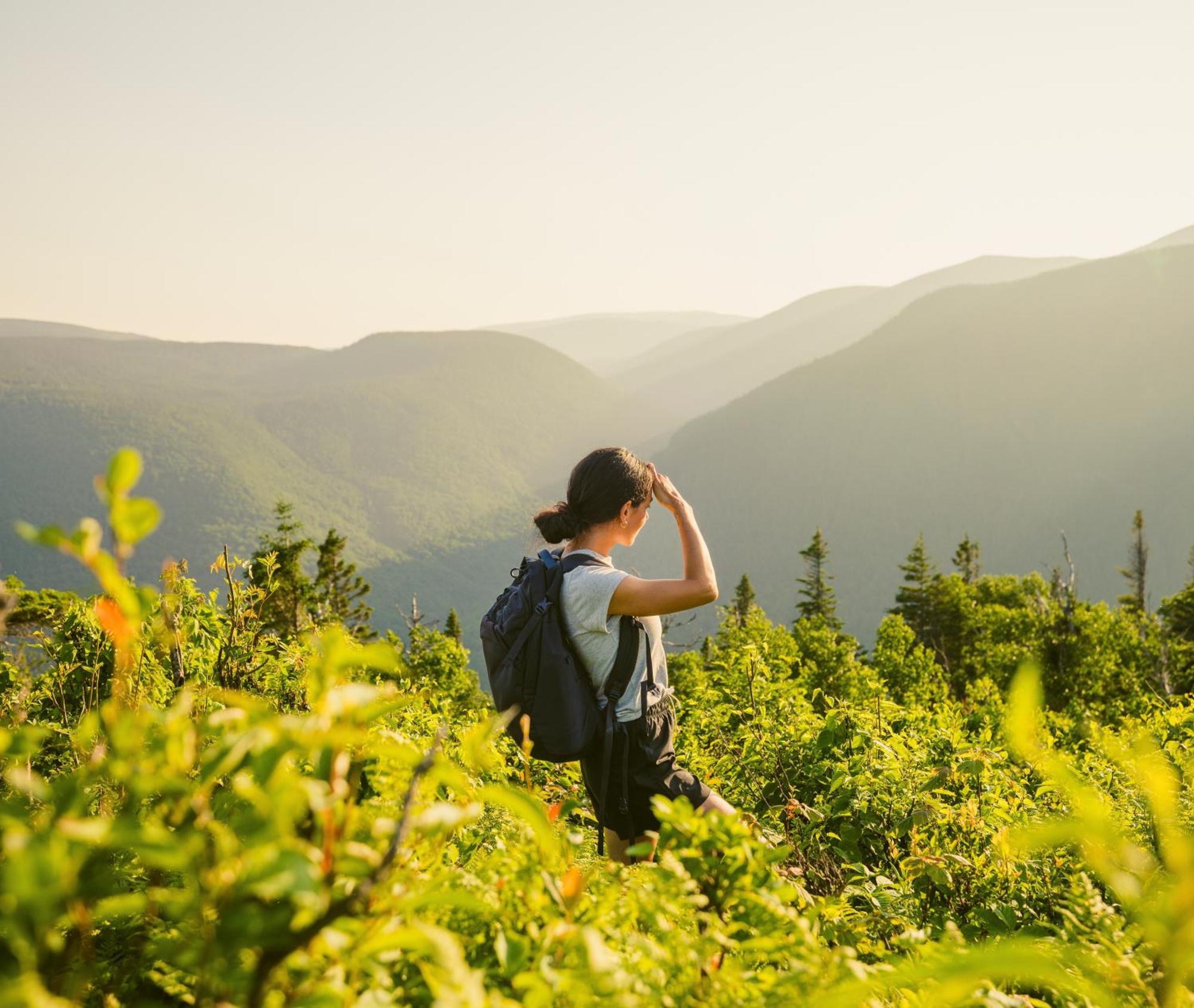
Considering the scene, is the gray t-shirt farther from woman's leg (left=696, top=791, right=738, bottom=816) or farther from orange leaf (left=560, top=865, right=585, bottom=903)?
orange leaf (left=560, top=865, right=585, bottom=903)

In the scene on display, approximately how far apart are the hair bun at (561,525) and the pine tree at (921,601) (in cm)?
4698

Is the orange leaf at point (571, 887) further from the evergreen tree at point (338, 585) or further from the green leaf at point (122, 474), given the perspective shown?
the evergreen tree at point (338, 585)

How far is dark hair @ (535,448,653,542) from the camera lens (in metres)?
3.09

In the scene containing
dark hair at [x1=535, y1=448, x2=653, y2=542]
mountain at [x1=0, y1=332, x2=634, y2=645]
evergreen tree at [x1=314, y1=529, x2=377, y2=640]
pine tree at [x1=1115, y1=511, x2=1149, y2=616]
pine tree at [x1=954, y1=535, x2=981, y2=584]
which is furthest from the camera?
mountain at [x1=0, y1=332, x2=634, y2=645]

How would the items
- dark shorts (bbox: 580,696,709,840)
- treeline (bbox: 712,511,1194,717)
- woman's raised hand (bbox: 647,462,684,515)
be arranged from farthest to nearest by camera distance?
treeline (bbox: 712,511,1194,717) < woman's raised hand (bbox: 647,462,684,515) < dark shorts (bbox: 580,696,709,840)

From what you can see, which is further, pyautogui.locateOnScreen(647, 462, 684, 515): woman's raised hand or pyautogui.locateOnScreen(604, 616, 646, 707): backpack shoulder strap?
pyautogui.locateOnScreen(647, 462, 684, 515): woman's raised hand

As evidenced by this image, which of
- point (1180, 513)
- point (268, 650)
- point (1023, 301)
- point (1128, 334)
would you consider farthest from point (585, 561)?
point (1023, 301)

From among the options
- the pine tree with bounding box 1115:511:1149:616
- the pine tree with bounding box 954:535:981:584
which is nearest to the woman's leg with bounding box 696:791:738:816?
the pine tree with bounding box 1115:511:1149:616

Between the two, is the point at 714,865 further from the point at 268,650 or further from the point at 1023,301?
the point at 1023,301

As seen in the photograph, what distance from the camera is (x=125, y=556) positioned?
646 millimetres

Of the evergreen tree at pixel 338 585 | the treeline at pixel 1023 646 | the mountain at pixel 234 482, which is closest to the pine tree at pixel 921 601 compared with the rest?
the treeline at pixel 1023 646

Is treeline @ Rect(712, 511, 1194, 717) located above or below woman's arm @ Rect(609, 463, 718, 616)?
below

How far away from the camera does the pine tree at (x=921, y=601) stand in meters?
47.0

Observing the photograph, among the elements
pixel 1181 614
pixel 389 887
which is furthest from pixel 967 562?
pixel 389 887
